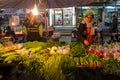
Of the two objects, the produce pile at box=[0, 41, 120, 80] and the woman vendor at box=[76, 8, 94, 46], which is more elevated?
the woman vendor at box=[76, 8, 94, 46]

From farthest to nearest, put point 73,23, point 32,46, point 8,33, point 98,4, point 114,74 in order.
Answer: point 73,23, point 98,4, point 8,33, point 32,46, point 114,74

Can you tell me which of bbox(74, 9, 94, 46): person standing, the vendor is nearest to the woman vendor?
bbox(74, 9, 94, 46): person standing

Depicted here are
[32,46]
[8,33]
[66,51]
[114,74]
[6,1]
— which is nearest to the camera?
[114,74]

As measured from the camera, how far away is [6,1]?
8383 millimetres

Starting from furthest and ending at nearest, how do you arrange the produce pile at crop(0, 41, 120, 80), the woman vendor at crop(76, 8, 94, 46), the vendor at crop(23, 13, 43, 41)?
the vendor at crop(23, 13, 43, 41)
the woman vendor at crop(76, 8, 94, 46)
the produce pile at crop(0, 41, 120, 80)

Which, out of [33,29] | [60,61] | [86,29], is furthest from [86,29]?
[60,61]

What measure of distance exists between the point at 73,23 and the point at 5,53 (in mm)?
19886

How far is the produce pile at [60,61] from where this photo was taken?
596cm

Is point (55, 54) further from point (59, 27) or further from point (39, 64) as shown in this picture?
point (59, 27)

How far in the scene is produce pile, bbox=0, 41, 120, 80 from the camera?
A: 5957 millimetres

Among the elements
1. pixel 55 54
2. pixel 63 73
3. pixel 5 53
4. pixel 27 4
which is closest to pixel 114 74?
pixel 63 73

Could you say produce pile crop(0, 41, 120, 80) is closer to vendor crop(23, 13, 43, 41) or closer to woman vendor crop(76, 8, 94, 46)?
woman vendor crop(76, 8, 94, 46)

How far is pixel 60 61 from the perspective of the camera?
238 inches

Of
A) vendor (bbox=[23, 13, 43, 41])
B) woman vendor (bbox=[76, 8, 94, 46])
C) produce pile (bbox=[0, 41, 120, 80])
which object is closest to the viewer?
produce pile (bbox=[0, 41, 120, 80])
